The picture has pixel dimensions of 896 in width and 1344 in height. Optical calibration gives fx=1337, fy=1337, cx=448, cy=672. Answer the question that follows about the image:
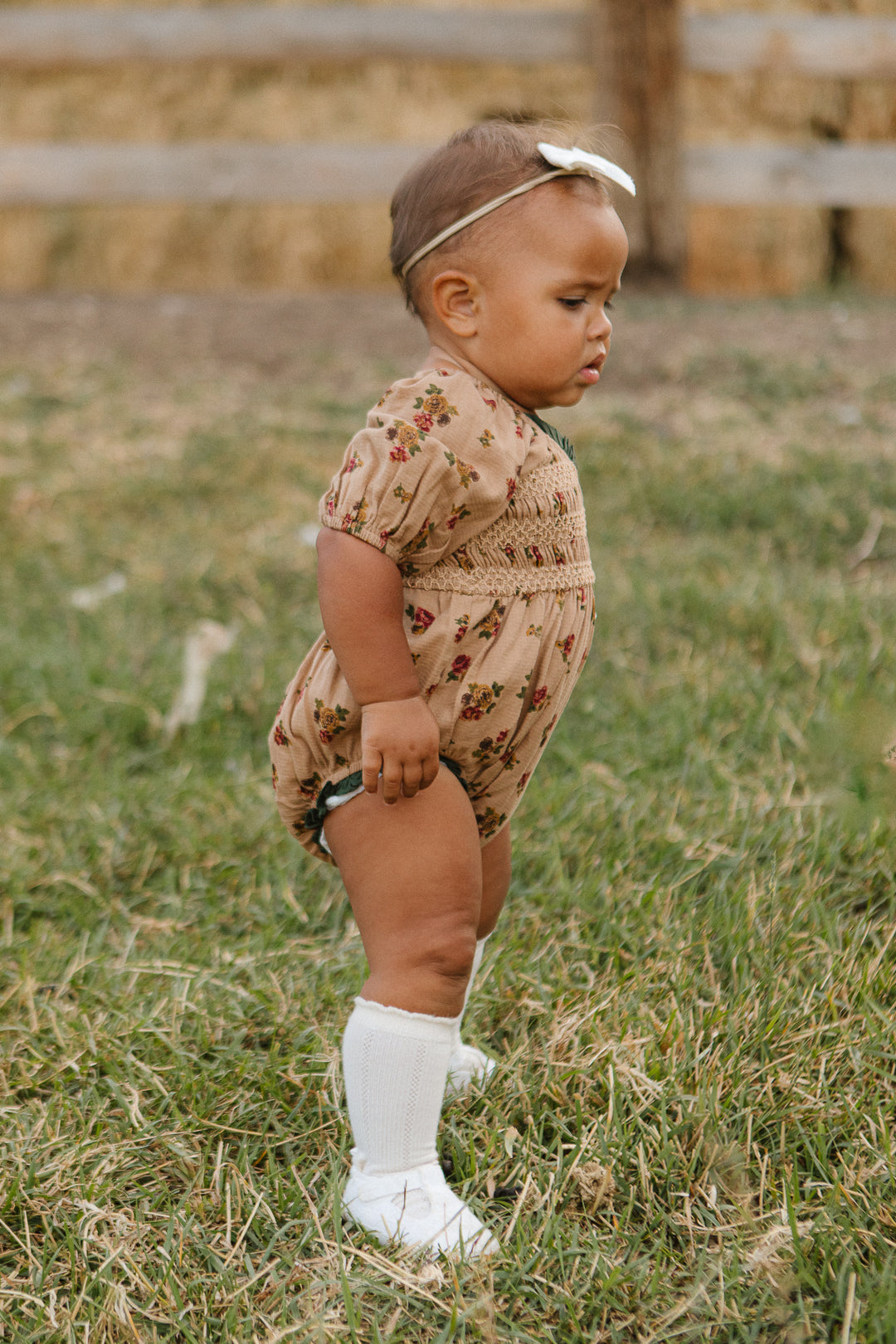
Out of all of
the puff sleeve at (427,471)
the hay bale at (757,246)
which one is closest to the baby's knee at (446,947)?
the puff sleeve at (427,471)

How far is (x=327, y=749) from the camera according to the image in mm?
1507

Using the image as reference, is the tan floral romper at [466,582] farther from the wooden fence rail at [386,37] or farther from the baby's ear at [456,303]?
the wooden fence rail at [386,37]

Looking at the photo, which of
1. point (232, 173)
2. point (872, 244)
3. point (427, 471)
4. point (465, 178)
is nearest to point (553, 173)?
point (465, 178)

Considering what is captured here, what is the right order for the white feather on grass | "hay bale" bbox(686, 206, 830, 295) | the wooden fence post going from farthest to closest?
"hay bale" bbox(686, 206, 830, 295), the wooden fence post, the white feather on grass

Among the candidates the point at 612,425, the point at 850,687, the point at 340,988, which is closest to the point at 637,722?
the point at 850,687

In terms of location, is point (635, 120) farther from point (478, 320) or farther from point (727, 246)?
point (478, 320)

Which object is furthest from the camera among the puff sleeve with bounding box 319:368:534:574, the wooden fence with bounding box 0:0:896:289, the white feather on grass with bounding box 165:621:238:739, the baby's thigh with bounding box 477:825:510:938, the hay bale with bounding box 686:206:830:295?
the hay bale with bounding box 686:206:830:295

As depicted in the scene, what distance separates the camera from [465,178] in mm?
1421

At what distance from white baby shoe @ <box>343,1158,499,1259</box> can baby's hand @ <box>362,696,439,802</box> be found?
17.4 inches

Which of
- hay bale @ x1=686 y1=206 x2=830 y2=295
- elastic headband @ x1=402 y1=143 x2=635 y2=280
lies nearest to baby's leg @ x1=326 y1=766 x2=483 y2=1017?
elastic headband @ x1=402 y1=143 x2=635 y2=280

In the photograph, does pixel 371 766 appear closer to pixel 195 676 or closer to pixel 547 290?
pixel 547 290

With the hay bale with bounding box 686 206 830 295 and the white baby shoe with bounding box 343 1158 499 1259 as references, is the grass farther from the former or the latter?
the hay bale with bounding box 686 206 830 295

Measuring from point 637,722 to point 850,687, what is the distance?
44cm

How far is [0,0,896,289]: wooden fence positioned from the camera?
6.97m
